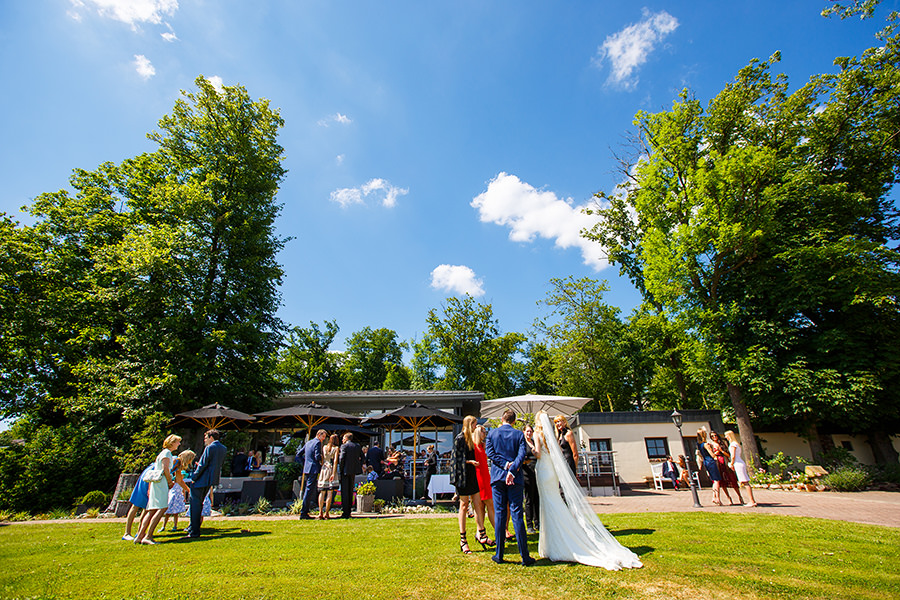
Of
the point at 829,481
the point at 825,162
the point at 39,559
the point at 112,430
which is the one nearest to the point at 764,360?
the point at 829,481

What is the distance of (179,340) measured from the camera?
15.2 m

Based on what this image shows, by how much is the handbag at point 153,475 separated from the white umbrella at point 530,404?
795 cm

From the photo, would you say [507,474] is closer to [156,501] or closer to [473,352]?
[156,501]

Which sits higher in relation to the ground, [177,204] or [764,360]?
[177,204]

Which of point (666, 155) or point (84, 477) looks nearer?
point (84, 477)

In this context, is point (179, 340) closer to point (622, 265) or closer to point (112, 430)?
point (112, 430)

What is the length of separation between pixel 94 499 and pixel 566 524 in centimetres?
1354

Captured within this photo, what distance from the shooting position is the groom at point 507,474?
4453 millimetres

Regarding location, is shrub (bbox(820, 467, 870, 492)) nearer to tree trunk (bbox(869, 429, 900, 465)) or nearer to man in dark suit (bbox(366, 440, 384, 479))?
tree trunk (bbox(869, 429, 900, 465))

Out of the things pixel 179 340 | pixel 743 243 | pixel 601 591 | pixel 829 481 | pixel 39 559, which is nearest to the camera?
pixel 601 591

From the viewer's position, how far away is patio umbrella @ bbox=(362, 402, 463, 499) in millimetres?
11164

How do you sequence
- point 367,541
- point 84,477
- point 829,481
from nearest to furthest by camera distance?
point 367,541
point 84,477
point 829,481

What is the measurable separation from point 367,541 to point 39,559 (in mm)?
4306

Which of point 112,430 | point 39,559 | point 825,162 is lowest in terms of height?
point 39,559
